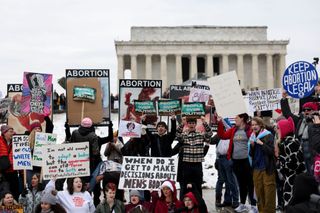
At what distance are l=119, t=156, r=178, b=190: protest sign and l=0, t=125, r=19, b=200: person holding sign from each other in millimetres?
2449

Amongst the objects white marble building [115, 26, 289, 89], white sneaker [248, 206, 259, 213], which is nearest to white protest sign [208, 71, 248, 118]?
white sneaker [248, 206, 259, 213]

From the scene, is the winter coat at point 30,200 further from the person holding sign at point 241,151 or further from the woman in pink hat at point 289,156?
the woman in pink hat at point 289,156

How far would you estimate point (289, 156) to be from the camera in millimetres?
7918

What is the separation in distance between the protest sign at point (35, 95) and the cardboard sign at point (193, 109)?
110 inches

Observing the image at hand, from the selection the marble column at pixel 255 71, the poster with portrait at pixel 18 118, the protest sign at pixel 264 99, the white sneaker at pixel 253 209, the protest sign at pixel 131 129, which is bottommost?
the white sneaker at pixel 253 209

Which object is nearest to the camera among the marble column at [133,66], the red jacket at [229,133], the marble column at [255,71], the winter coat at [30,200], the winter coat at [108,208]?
the winter coat at [108,208]

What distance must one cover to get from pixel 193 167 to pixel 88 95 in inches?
105

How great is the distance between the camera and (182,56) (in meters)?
61.8

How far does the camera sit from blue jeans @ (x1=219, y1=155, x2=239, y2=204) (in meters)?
9.56

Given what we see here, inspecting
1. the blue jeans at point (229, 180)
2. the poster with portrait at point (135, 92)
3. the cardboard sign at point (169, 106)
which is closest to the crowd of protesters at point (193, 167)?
the blue jeans at point (229, 180)

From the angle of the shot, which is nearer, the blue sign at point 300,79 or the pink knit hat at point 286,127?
the pink knit hat at point 286,127

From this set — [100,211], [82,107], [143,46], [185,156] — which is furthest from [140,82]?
[143,46]

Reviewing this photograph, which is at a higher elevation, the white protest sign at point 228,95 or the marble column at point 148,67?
the marble column at point 148,67

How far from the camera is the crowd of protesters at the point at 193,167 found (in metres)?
7.24
